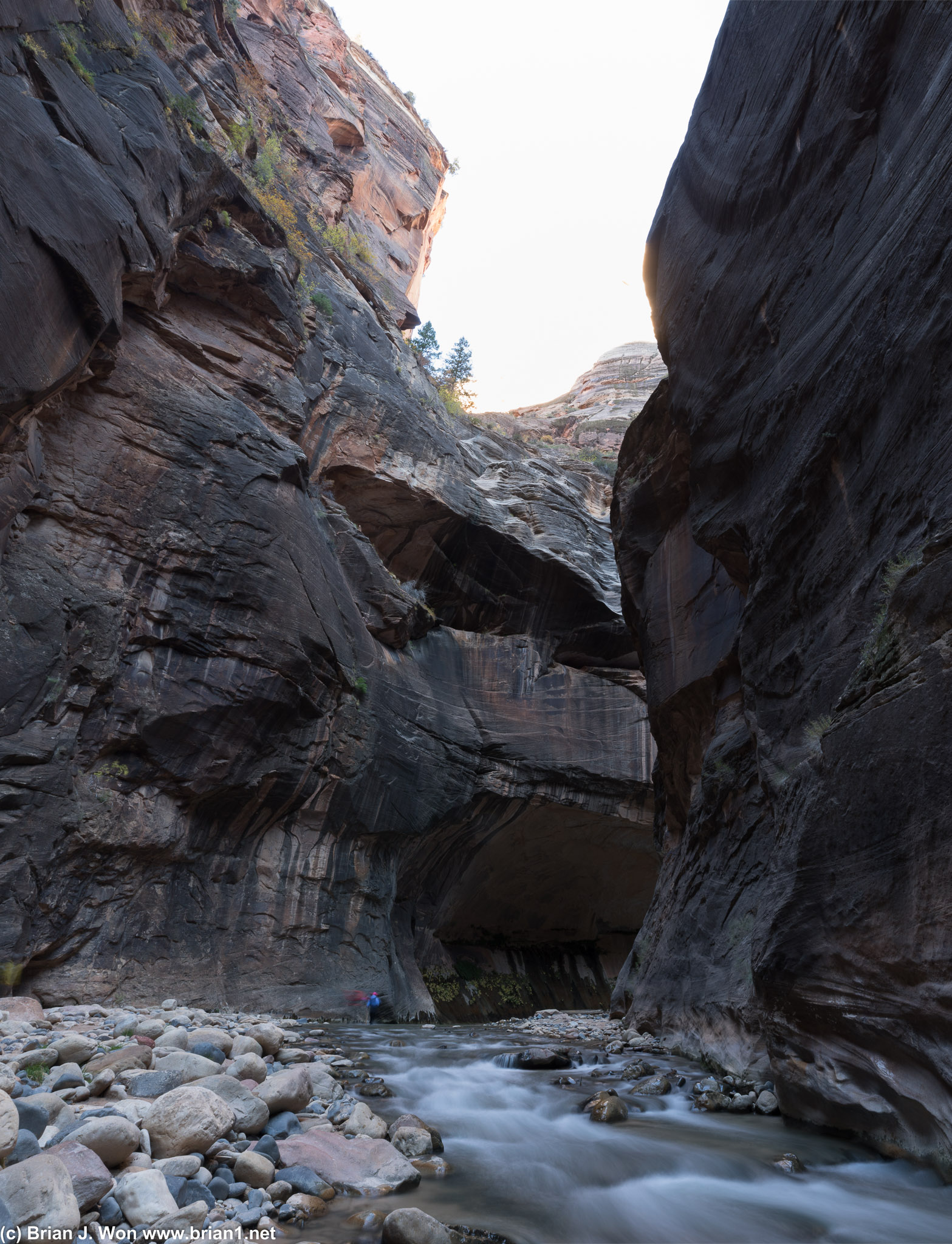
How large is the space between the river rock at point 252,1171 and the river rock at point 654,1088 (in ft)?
14.1

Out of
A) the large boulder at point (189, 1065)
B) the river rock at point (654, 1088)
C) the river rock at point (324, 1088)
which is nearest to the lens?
the large boulder at point (189, 1065)

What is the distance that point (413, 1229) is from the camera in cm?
345

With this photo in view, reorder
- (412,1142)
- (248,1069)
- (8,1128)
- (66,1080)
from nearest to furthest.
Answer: (8,1128) < (66,1080) < (412,1142) < (248,1069)

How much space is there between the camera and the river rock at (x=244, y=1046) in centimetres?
637

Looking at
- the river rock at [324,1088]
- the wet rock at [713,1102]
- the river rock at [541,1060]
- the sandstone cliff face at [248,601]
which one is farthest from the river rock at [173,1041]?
the sandstone cliff face at [248,601]

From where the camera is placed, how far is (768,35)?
8.78 metres

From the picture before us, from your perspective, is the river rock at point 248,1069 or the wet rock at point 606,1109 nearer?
the river rock at point 248,1069

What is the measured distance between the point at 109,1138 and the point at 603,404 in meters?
52.8

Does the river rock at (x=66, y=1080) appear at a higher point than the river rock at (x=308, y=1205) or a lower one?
higher

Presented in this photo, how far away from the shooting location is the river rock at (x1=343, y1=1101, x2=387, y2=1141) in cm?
511

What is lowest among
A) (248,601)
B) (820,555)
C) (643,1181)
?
(643,1181)

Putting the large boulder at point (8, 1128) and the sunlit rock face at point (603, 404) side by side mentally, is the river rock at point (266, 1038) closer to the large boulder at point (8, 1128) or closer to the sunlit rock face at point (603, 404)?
the large boulder at point (8, 1128)

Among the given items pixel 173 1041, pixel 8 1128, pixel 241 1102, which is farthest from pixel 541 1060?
pixel 8 1128

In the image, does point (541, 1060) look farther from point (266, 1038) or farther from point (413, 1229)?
point (413, 1229)
